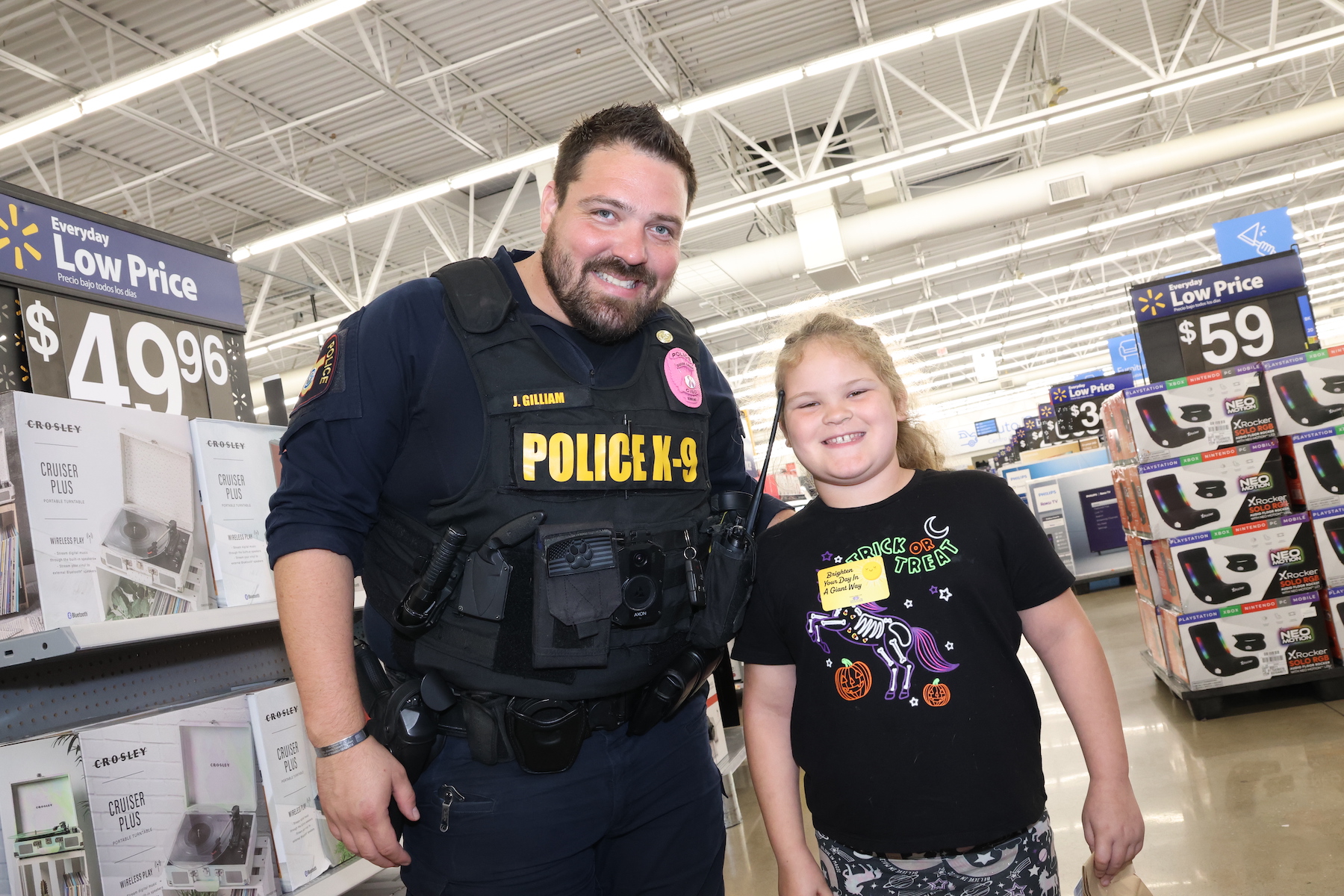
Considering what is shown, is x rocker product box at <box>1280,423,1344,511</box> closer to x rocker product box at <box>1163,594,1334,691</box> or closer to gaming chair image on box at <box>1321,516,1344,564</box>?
gaming chair image on box at <box>1321,516,1344,564</box>

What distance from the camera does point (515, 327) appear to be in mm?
1405

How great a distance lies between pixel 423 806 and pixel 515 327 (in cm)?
76

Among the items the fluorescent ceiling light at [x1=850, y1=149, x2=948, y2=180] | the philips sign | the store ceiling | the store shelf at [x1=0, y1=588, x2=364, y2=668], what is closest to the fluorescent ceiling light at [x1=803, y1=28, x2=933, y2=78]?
the store ceiling

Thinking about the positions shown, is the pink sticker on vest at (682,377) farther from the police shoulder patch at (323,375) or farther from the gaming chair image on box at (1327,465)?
the gaming chair image on box at (1327,465)

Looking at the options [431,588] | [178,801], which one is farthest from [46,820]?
[431,588]

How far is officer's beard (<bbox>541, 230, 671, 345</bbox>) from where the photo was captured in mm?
1446

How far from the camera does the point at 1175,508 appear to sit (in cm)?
407

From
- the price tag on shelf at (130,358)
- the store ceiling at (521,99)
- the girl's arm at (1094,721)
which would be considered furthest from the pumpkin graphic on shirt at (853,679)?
the store ceiling at (521,99)

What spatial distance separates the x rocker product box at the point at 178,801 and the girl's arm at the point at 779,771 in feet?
3.14

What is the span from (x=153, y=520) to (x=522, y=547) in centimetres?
75

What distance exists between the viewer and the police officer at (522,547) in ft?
4.09

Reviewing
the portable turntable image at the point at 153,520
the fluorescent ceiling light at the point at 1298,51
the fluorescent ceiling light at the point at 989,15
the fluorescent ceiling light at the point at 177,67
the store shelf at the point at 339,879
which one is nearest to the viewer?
the portable turntable image at the point at 153,520

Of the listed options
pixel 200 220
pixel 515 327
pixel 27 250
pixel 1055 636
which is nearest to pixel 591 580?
pixel 515 327

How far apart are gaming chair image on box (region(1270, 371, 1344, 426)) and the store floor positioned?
1276mm
